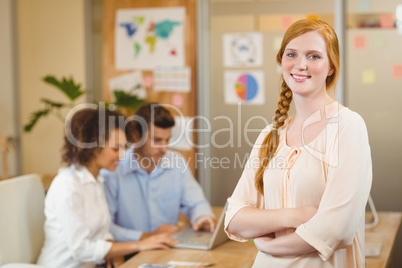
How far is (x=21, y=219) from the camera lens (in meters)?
2.54

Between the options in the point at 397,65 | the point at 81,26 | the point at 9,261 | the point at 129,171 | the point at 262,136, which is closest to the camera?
the point at 262,136

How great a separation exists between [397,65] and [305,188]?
301 centimetres

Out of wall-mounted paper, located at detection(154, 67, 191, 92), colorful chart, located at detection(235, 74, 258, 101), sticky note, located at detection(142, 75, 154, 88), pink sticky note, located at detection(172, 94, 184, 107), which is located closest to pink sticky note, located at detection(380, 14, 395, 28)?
colorful chart, located at detection(235, 74, 258, 101)

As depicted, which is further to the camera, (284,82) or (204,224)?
(204,224)

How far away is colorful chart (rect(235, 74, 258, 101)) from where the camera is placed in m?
4.62

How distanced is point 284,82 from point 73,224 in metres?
1.22

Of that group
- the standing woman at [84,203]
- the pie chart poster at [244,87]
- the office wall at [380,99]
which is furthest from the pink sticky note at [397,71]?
the standing woman at [84,203]

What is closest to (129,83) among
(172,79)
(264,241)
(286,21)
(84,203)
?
(172,79)

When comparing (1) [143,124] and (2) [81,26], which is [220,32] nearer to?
(2) [81,26]

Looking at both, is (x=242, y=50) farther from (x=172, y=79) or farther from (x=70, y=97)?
(x=70, y=97)

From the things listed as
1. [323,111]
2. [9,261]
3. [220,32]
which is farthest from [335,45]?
[220,32]

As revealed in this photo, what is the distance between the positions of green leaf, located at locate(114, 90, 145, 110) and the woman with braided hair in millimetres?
3035

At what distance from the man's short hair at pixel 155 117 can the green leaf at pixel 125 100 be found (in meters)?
1.36

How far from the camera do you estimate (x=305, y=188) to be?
4.93ft
